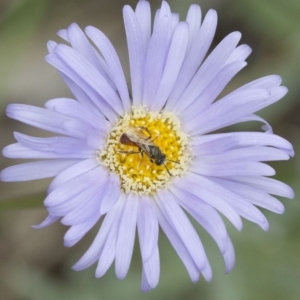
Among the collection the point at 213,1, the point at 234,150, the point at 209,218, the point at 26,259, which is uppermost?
the point at 213,1

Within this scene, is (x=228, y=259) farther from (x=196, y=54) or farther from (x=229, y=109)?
(x=196, y=54)

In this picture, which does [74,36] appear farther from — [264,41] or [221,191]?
[264,41]

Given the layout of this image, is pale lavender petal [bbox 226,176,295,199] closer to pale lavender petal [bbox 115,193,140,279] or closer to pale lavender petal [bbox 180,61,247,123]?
pale lavender petal [bbox 180,61,247,123]

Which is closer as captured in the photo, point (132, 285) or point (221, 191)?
point (221, 191)

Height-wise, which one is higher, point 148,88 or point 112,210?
point 148,88

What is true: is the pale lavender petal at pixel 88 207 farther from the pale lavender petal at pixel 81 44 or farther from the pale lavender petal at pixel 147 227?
the pale lavender petal at pixel 81 44

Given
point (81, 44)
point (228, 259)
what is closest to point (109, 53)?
point (81, 44)

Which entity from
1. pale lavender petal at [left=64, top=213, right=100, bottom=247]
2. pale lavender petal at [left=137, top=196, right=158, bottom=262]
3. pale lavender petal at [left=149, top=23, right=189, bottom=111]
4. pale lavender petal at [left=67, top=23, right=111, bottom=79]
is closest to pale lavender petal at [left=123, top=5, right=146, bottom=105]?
pale lavender petal at [left=149, top=23, right=189, bottom=111]

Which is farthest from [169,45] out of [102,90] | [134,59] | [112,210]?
[112,210]
